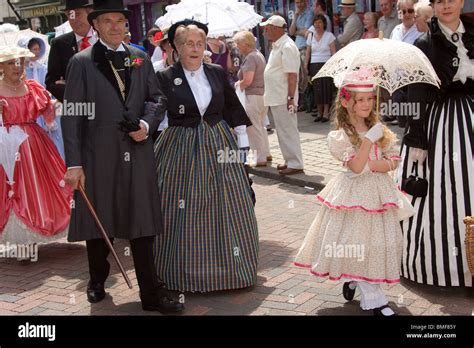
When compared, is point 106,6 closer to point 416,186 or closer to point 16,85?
point 16,85

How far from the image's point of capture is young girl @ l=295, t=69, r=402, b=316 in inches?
175

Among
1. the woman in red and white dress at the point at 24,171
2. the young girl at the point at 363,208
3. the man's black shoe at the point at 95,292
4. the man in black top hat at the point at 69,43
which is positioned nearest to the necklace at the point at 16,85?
the woman in red and white dress at the point at 24,171

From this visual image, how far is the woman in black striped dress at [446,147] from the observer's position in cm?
481

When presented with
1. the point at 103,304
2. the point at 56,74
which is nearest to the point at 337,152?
the point at 103,304

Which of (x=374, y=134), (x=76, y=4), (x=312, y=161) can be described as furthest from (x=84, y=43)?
(x=312, y=161)

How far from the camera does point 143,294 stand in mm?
4863

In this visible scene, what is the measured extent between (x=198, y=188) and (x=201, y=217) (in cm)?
21

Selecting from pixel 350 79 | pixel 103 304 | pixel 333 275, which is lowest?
pixel 103 304

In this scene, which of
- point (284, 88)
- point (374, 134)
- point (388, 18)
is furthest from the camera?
point (388, 18)

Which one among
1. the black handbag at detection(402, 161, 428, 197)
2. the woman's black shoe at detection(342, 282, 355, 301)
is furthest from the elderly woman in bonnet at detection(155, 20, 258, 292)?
the black handbag at detection(402, 161, 428, 197)

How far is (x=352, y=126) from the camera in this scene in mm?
4586
